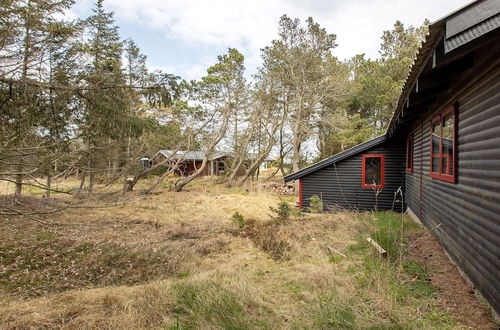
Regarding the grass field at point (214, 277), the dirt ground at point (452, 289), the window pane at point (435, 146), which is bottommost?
the grass field at point (214, 277)

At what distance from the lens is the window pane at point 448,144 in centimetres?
474

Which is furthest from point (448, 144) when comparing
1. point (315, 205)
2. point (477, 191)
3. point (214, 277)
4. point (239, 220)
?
point (315, 205)

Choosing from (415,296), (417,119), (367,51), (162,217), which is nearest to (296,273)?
(415,296)

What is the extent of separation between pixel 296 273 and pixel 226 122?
16.1 metres

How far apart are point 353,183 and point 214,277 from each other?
8482 mm

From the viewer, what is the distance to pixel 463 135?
4.07m

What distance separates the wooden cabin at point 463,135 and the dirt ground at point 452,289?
0.54 feet

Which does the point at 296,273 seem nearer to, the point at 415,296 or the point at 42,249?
the point at 415,296

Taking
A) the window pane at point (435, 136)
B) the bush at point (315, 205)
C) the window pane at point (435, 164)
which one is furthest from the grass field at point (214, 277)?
the bush at point (315, 205)

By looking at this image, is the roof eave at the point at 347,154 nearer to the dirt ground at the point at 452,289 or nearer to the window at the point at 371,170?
the window at the point at 371,170

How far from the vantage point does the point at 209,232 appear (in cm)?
819

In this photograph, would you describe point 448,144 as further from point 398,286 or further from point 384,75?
point 384,75

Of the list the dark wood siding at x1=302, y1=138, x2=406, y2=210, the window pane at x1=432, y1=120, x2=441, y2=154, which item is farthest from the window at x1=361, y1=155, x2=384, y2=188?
the window pane at x1=432, y1=120, x2=441, y2=154

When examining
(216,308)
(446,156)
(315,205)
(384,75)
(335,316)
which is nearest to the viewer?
(335,316)
